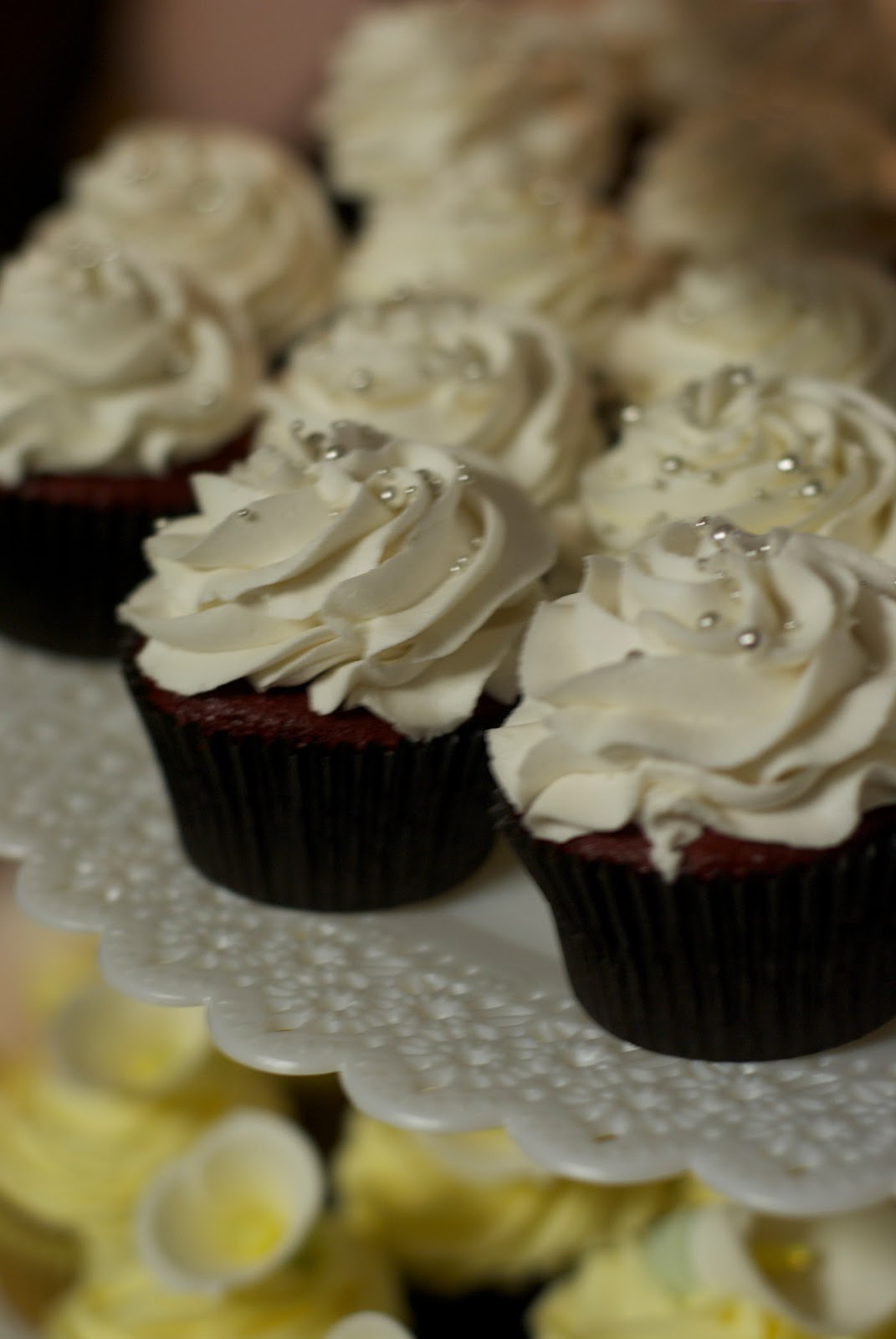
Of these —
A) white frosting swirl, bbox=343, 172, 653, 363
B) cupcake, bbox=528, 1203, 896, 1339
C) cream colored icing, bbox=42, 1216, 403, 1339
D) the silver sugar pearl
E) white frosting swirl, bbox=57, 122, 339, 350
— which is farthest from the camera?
white frosting swirl, bbox=57, 122, 339, 350

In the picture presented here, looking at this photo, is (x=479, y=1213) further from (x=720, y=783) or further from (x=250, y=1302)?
(x=720, y=783)

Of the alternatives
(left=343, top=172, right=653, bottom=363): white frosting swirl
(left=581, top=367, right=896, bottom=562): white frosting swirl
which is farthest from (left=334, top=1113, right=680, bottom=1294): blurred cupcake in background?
(left=343, top=172, right=653, bottom=363): white frosting swirl

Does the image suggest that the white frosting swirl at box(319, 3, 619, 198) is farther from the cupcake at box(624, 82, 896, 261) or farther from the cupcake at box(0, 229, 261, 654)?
the cupcake at box(0, 229, 261, 654)

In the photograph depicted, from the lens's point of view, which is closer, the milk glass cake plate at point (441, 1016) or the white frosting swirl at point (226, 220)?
the milk glass cake plate at point (441, 1016)

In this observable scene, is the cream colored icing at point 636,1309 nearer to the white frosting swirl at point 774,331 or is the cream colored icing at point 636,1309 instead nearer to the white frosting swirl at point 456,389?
the white frosting swirl at point 456,389

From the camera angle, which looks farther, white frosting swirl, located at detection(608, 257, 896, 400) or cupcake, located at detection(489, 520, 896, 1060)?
white frosting swirl, located at detection(608, 257, 896, 400)

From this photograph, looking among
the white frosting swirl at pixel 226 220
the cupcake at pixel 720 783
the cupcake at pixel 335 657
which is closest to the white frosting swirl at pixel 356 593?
the cupcake at pixel 335 657

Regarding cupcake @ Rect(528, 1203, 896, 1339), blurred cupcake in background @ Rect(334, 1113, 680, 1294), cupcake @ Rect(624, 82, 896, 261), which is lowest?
blurred cupcake in background @ Rect(334, 1113, 680, 1294)

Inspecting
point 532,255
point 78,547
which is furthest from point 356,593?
point 532,255
